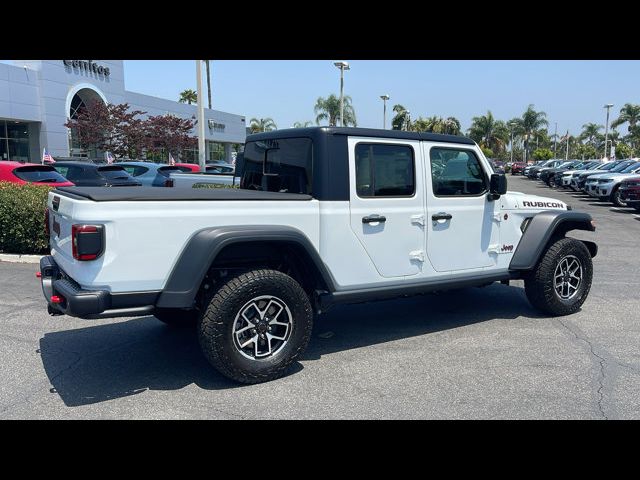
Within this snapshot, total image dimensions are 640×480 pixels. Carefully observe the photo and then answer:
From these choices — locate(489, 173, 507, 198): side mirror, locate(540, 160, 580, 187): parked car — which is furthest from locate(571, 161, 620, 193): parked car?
locate(489, 173, 507, 198): side mirror

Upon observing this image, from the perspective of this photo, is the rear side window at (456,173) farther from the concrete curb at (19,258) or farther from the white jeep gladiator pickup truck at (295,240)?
the concrete curb at (19,258)

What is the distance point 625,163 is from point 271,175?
21.1m

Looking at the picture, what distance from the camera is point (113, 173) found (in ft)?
44.8

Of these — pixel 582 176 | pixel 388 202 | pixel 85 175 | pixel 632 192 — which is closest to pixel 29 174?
pixel 85 175

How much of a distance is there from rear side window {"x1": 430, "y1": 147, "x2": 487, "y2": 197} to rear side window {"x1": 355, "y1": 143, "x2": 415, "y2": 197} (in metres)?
0.30

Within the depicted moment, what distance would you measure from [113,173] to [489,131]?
67864mm

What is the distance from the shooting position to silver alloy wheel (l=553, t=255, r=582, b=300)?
593 cm

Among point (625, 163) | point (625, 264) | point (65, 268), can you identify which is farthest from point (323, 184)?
point (625, 163)

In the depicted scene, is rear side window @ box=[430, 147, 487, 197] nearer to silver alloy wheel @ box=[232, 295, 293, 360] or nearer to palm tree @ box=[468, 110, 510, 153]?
silver alloy wheel @ box=[232, 295, 293, 360]

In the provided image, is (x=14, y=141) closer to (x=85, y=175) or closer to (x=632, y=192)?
(x=85, y=175)

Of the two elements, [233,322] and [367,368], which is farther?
[367,368]

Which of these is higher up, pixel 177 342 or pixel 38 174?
pixel 38 174

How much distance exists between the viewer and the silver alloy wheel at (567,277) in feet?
19.5
